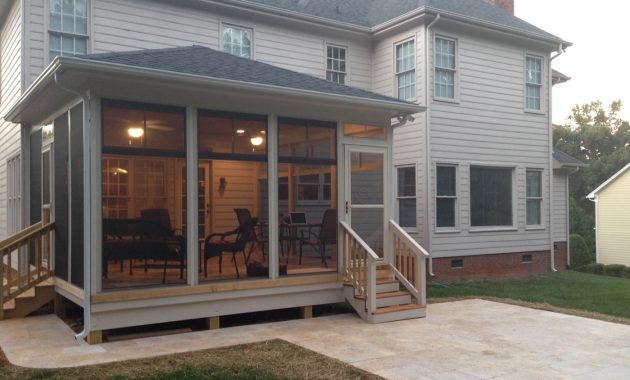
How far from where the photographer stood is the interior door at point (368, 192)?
837cm

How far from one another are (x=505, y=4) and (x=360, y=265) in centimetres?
1097

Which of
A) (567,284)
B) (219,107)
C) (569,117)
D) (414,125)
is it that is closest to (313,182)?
(219,107)

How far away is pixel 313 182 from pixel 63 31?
508 centimetres

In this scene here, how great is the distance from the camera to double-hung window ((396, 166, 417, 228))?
12.5m

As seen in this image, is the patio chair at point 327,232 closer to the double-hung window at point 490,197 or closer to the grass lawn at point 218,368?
the grass lawn at point 218,368

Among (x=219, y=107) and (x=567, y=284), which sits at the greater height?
(x=219, y=107)

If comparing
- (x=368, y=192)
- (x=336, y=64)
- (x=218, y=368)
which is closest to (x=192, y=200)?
(x=218, y=368)

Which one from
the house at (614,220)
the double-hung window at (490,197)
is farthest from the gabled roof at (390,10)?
the house at (614,220)

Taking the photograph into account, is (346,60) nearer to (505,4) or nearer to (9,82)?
(505,4)

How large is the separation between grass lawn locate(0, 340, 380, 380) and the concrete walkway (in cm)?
22

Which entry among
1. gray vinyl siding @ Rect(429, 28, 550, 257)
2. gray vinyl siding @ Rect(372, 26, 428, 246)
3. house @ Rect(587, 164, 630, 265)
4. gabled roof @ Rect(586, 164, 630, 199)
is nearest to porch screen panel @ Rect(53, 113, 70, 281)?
gray vinyl siding @ Rect(372, 26, 428, 246)

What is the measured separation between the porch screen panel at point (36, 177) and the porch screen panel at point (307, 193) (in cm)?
382

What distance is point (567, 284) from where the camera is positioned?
12586 millimetres

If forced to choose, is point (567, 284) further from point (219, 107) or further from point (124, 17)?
point (124, 17)
